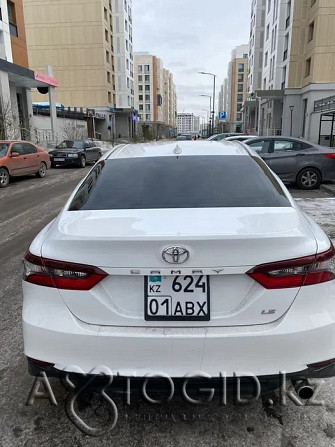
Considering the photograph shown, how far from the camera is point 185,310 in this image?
78.9 inches

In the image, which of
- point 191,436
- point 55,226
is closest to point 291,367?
point 191,436

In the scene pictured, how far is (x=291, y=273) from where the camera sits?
78.5 inches

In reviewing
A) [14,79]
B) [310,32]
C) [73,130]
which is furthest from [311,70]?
[14,79]

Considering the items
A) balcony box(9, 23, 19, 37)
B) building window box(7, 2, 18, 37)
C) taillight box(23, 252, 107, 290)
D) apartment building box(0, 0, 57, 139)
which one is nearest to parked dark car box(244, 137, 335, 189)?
taillight box(23, 252, 107, 290)

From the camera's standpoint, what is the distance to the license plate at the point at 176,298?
6.52ft

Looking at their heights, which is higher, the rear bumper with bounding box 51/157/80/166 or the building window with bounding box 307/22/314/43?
the building window with bounding box 307/22/314/43

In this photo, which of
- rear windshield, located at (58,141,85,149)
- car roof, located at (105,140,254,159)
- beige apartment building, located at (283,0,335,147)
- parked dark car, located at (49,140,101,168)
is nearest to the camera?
car roof, located at (105,140,254,159)

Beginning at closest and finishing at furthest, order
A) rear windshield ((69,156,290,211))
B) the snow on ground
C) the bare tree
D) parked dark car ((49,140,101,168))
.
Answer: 1. rear windshield ((69,156,290,211))
2. the snow on ground
3. parked dark car ((49,140,101,168))
4. the bare tree

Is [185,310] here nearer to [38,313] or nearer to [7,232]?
[38,313]

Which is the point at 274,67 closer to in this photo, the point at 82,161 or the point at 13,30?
the point at 13,30

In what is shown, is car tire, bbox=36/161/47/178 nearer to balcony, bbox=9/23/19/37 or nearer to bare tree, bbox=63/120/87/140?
balcony, bbox=9/23/19/37

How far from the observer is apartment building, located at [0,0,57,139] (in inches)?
924

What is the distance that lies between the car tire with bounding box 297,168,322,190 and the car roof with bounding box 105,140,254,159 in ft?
26.3

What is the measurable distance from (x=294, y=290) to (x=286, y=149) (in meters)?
9.95
